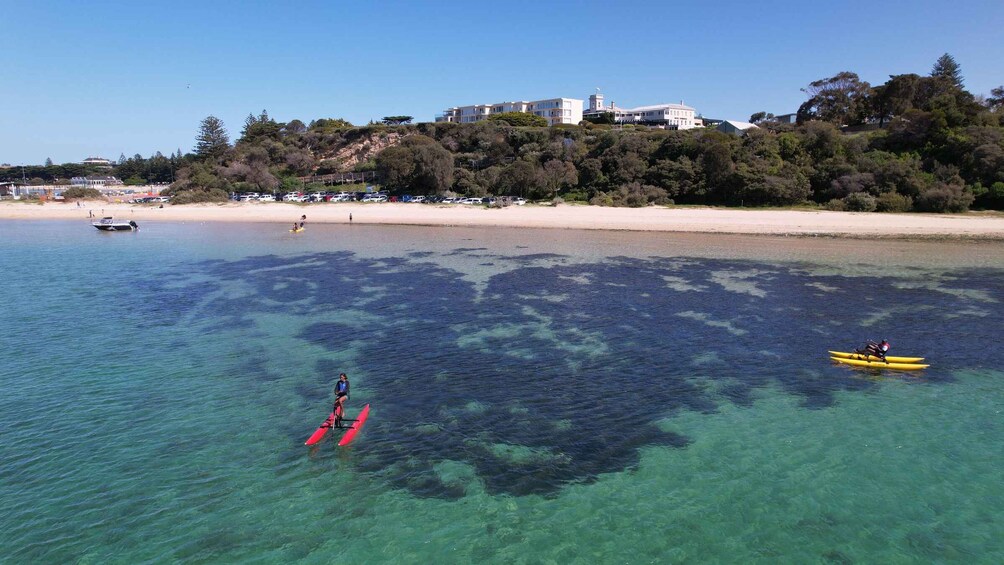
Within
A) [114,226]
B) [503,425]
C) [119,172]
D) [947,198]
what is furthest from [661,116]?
[119,172]

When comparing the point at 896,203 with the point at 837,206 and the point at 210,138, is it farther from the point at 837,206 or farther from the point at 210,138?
the point at 210,138

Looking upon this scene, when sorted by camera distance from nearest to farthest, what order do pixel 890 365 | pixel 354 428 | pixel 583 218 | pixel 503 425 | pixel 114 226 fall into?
pixel 354 428, pixel 503 425, pixel 890 365, pixel 114 226, pixel 583 218

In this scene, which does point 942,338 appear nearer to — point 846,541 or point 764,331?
point 764,331

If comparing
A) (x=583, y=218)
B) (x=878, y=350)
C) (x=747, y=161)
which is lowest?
(x=878, y=350)

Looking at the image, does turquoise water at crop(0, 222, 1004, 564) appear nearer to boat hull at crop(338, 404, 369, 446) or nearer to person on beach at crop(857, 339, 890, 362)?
boat hull at crop(338, 404, 369, 446)

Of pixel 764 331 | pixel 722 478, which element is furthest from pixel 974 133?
pixel 722 478

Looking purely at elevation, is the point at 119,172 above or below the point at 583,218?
above
